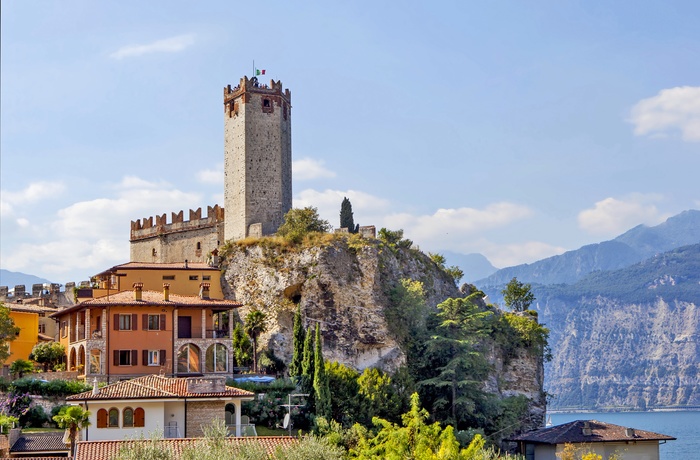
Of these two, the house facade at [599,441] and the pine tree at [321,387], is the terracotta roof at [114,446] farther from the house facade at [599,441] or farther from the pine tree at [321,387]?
the house facade at [599,441]

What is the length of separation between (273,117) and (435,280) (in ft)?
62.2

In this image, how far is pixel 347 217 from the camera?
297 ft

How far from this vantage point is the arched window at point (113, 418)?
52.6m

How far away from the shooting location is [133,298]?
69.3 metres

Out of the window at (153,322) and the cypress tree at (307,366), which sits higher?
the window at (153,322)

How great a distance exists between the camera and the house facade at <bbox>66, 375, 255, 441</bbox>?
172 ft

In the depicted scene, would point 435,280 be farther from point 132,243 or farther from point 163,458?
point 163,458

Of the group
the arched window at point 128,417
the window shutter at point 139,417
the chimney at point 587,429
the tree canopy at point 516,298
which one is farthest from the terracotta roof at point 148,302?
the tree canopy at point 516,298

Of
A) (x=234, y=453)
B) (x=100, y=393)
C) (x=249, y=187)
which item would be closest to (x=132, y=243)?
(x=249, y=187)

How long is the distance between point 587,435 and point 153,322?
27.3 metres

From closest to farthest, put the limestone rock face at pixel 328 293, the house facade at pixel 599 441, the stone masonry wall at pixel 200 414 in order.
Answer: the stone masonry wall at pixel 200 414
the house facade at pixel 599 441
the limestone rock face at pixel 328 293

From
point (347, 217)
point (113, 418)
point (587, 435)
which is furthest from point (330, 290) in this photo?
point (113, 418)

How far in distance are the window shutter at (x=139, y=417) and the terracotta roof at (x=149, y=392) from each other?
0.75 meters

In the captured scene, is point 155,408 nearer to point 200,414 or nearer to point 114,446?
point 200,414
